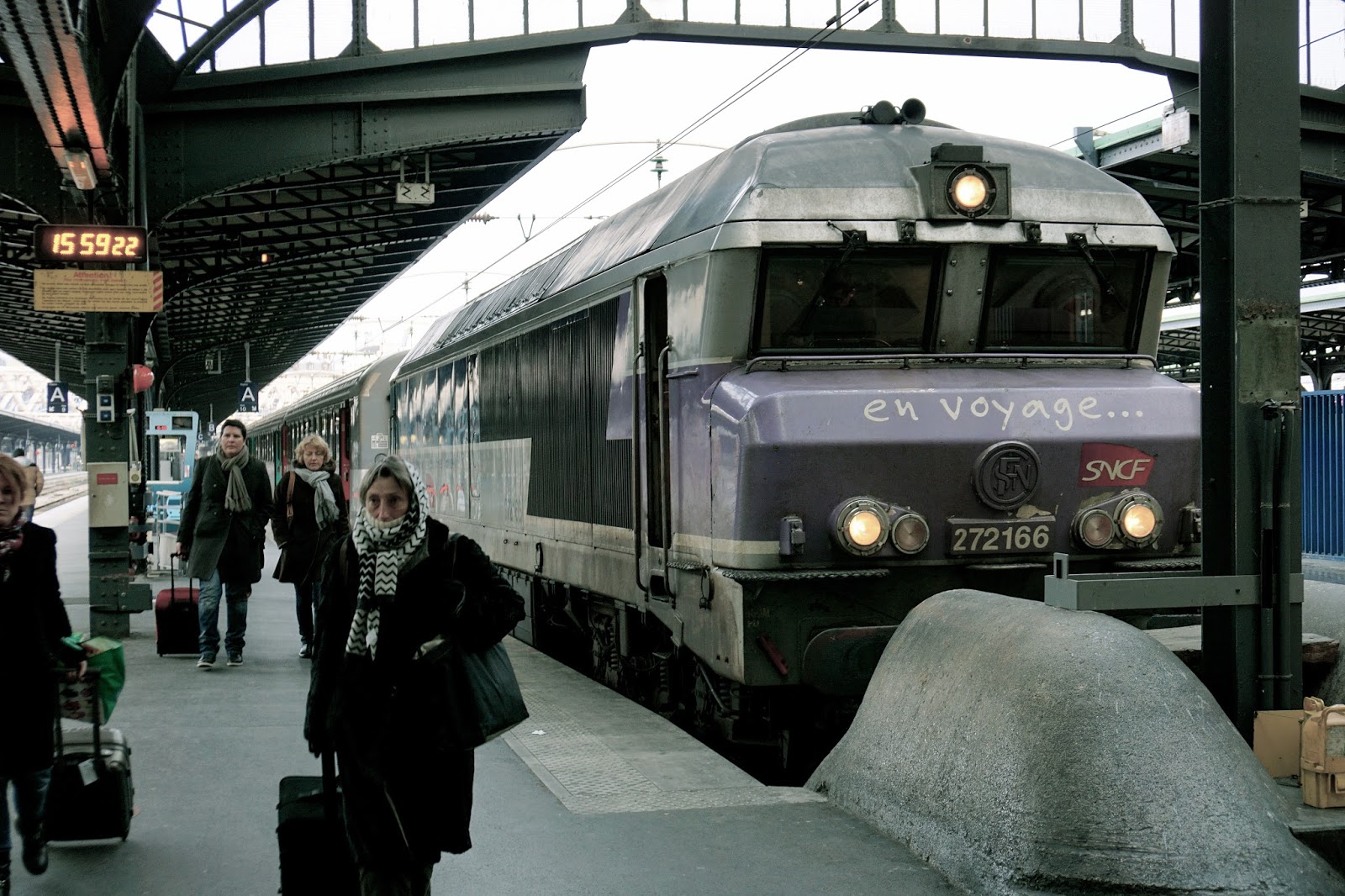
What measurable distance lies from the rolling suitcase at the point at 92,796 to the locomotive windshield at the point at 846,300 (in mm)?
3466

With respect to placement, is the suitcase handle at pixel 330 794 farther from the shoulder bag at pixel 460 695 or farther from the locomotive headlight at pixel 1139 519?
the locomotive headlight at pixel 1139 519

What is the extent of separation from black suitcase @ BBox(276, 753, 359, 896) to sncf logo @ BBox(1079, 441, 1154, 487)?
4.06m

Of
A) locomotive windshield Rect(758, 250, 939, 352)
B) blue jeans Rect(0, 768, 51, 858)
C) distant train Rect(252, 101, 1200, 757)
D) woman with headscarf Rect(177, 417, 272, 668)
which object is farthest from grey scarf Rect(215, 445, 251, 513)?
blue jeans Rect(0, 768, 51, 858)

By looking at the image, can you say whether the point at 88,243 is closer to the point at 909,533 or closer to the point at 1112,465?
the point at 909,533

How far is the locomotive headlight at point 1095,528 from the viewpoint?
7.23 meters

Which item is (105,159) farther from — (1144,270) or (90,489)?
(1144,270)

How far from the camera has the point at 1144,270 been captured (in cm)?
773

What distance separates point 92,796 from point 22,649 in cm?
100

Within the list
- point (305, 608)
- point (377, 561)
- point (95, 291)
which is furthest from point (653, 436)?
point (95, 291)

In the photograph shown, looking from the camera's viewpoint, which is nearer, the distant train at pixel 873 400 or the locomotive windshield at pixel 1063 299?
the distant train at pixel 873 400

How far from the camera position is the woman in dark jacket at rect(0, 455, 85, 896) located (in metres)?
5.12

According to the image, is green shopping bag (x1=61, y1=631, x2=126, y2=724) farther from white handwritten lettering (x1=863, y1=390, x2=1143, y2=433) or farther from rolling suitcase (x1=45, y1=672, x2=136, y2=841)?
white handwritten lettering (x1=863, y1=390, x2=1143, y2=433)

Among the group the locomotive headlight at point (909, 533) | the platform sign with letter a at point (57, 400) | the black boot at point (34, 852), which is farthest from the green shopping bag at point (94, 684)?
the platform sign with letter a at point (57, 400)

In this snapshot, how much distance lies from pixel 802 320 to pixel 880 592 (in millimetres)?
1377
